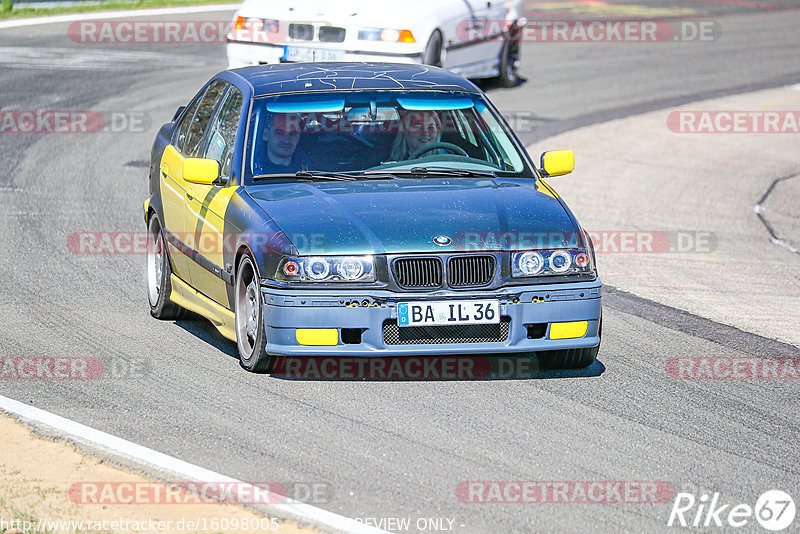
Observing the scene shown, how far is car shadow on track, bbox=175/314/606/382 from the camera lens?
7.63m

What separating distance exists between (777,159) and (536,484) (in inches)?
460

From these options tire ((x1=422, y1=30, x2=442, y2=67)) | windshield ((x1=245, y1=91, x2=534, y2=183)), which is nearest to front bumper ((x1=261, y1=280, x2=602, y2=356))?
windshield ((x1=245, y1=91, x2=534, y2=183))

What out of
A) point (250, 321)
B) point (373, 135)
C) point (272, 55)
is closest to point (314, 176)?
point (373, 135)

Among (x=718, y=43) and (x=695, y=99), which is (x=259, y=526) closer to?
(x=695, y=99)

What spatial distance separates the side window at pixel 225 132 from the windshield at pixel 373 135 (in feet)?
0.62

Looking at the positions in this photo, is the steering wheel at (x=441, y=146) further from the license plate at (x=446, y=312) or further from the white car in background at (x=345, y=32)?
the white car in background at (x=345, y=32)

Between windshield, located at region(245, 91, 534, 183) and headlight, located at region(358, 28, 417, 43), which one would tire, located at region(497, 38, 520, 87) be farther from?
windshield, located at region(245, 91, 534, 183)

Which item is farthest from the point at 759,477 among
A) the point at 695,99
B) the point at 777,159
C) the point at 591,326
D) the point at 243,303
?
the point at 695,99

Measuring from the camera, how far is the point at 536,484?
5918 mm

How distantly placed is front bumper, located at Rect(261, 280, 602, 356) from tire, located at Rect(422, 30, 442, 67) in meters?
9.95

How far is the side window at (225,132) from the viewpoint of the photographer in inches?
329

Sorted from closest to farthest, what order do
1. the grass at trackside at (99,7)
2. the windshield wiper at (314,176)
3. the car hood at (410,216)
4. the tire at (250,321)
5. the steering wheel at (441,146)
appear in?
the car hood at (410,216), the tire at (250,321), the windshield wiper at (314,176), the steering wheel at (441,146), the grass at trackside at (99,7)

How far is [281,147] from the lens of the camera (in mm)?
8250

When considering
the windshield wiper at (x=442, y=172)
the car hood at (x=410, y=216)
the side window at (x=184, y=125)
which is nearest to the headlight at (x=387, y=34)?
the side window at (x=184, y=125)
